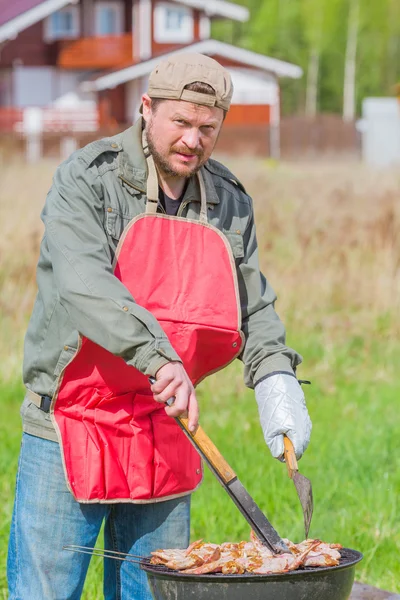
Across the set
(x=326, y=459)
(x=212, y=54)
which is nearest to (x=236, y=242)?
(x=326, y=459)

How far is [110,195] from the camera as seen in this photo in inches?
132

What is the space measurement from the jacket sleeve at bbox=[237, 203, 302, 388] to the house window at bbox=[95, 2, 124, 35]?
46.6 meters

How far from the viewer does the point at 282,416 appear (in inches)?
131

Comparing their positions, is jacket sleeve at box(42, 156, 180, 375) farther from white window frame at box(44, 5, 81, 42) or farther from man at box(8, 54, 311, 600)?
white window frame at box(44, 5, 81, 42)

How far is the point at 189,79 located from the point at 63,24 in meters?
48.0

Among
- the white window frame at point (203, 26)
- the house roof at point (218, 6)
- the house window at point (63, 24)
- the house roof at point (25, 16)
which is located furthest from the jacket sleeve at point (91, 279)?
the house window at point (63, 24)

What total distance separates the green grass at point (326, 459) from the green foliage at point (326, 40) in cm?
5723

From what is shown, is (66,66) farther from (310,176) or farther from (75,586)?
(75,586)

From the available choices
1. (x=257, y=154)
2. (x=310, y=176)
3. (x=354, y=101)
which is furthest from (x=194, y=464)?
(x=354, y=101)

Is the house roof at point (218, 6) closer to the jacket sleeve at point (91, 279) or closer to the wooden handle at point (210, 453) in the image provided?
the jacket sleeve at point (91, 279)

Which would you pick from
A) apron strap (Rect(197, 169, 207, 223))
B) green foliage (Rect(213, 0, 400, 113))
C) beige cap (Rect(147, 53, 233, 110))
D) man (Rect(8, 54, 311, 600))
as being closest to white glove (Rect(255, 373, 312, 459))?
man (Rect(8, 54, 311, 600))

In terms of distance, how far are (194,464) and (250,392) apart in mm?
4646

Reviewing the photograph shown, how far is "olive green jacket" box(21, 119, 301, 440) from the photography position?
309 cm

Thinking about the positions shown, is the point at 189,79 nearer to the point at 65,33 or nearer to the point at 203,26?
the point at 203,26
